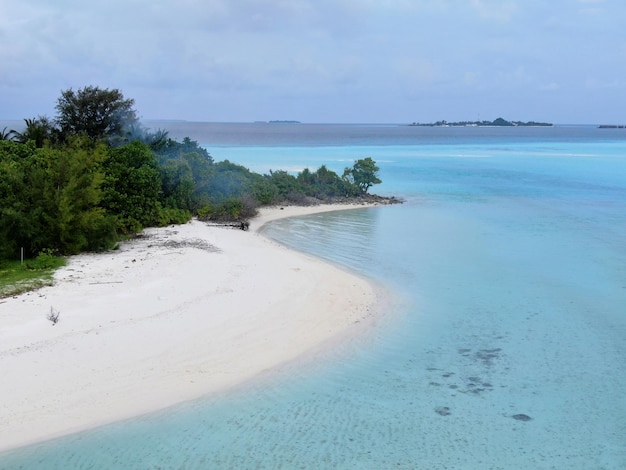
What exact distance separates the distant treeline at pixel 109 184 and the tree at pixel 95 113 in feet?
0.16

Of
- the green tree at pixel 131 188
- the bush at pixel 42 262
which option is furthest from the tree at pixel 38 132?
the bush at pixel 42 262

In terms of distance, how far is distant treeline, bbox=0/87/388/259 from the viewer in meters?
15.5

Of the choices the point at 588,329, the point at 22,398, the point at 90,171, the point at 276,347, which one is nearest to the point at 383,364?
the point at 276,347

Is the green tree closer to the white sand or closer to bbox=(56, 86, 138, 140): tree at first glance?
the white sand

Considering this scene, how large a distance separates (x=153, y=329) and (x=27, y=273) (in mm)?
4566

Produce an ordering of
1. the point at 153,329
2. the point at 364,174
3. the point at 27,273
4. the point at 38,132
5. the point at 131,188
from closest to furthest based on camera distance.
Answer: the point at 153,329 < the point at 27,273 < the point at 131,188 < the point at 38,132 < the point at 364,174

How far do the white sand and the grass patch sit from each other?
0.33 meters

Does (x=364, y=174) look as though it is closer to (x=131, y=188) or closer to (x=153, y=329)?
(x=131, y=188)

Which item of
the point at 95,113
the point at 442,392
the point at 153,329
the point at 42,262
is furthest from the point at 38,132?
the point at 442,392

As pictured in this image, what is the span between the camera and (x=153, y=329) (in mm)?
10828

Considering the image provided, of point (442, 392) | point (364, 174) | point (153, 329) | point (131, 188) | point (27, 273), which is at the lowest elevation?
point (442, 392)

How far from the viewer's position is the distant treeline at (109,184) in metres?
15.5

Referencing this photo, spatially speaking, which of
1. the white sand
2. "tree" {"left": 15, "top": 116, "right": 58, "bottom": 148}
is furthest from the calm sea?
"tree" {"left": 15, "top": 116, "right": 58, "bottom": 148}

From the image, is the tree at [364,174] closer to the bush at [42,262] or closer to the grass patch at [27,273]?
the grass patch at [27,273]
